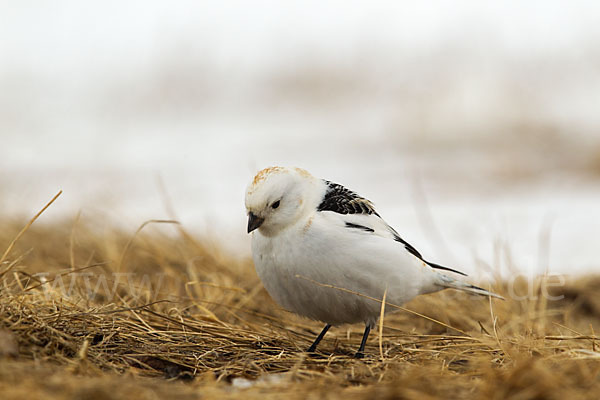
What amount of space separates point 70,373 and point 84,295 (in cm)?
128

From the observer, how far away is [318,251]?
261cm

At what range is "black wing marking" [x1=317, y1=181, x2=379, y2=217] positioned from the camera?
2812 millimetres

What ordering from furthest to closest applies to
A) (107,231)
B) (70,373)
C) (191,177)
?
(191,177) → (107,231) → (70,373)

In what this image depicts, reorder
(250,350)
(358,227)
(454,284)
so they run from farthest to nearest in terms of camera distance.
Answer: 1. (454,284)
2. (358,227)
3. (250,350)

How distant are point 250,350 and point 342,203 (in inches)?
29.6

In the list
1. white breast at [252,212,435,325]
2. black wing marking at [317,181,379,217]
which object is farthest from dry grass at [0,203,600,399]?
black wing marking at [317,181,379,217]

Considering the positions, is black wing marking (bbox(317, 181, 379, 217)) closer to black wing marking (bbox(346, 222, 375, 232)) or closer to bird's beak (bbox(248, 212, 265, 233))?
black wing marking (bbox(346, 222, 375, 232))

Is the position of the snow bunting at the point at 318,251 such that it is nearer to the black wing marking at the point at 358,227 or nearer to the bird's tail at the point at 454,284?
the black wing marking at the point at 358,227

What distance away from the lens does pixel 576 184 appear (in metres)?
8.99

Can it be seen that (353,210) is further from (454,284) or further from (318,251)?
(454,284)

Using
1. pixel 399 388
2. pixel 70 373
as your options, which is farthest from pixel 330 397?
pixel 70 373

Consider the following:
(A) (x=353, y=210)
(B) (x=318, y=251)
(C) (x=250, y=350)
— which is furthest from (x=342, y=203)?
(C) (x=250, y=350)

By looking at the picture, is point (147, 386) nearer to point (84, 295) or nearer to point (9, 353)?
point (9, 353)

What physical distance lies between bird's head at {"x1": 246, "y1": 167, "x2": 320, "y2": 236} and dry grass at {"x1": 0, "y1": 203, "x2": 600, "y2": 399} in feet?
1.65
